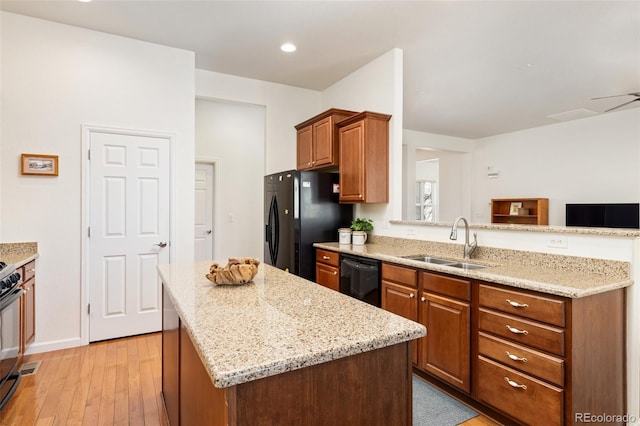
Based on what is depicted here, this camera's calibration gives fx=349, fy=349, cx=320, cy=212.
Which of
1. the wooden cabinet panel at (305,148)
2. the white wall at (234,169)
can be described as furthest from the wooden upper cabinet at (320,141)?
the white wall at (234,169)

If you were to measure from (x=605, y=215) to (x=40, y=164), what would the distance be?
760cm

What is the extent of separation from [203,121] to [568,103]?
224 inches

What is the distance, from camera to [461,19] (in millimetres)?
3066

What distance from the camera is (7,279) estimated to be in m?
2.18

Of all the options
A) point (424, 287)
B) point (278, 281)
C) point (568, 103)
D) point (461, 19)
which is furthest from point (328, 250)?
point (568, 103)

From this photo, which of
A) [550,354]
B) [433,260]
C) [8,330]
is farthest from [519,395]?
[8,330]

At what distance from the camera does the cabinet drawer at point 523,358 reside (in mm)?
1714

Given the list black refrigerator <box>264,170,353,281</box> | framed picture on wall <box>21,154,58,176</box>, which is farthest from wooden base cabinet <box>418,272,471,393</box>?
framed picture on wall <box>21,154,58,176</box>

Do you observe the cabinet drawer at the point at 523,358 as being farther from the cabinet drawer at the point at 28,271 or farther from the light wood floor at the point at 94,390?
the cabinet drawer at the point at 28,271

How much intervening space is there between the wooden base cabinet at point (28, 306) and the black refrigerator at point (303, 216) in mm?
2279

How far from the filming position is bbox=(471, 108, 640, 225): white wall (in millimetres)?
5656

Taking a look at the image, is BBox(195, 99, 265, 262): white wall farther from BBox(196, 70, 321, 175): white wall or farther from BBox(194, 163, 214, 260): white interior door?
BBox(196, 70, 321, 175): white wall

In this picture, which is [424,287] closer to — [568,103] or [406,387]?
[406,387]

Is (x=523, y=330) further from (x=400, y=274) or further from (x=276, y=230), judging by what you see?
(x=276, y=230)
